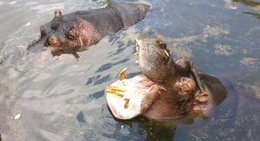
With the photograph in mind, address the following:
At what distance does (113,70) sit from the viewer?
6734mm

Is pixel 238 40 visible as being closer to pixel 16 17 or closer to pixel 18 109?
pixel 18 109

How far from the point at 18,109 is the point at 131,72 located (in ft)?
5.42

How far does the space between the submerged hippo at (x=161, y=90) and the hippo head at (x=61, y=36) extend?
112 inches

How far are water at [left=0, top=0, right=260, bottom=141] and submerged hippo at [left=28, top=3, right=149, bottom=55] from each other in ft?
0.67

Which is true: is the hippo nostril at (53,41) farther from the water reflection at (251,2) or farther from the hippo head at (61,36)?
the water reflection at (251,2)

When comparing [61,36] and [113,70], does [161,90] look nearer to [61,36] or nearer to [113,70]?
[113,70]

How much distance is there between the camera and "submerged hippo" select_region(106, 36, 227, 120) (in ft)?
14.6

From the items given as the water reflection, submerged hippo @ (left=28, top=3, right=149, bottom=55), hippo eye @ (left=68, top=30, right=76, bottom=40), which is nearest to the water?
the water reflection

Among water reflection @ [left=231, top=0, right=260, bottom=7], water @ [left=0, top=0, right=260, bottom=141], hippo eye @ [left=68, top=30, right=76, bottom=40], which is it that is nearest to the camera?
water @ [left=0, top=0, right=260, bottom=141]

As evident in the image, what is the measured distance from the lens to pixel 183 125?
16.1 feet

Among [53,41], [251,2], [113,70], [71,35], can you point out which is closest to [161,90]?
[113,70]

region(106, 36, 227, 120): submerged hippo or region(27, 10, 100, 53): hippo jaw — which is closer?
region(106, 36, 227, 120): submerged hippo

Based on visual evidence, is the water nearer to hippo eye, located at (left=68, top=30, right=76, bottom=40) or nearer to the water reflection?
the water reflection

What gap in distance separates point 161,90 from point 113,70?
2.16 m
